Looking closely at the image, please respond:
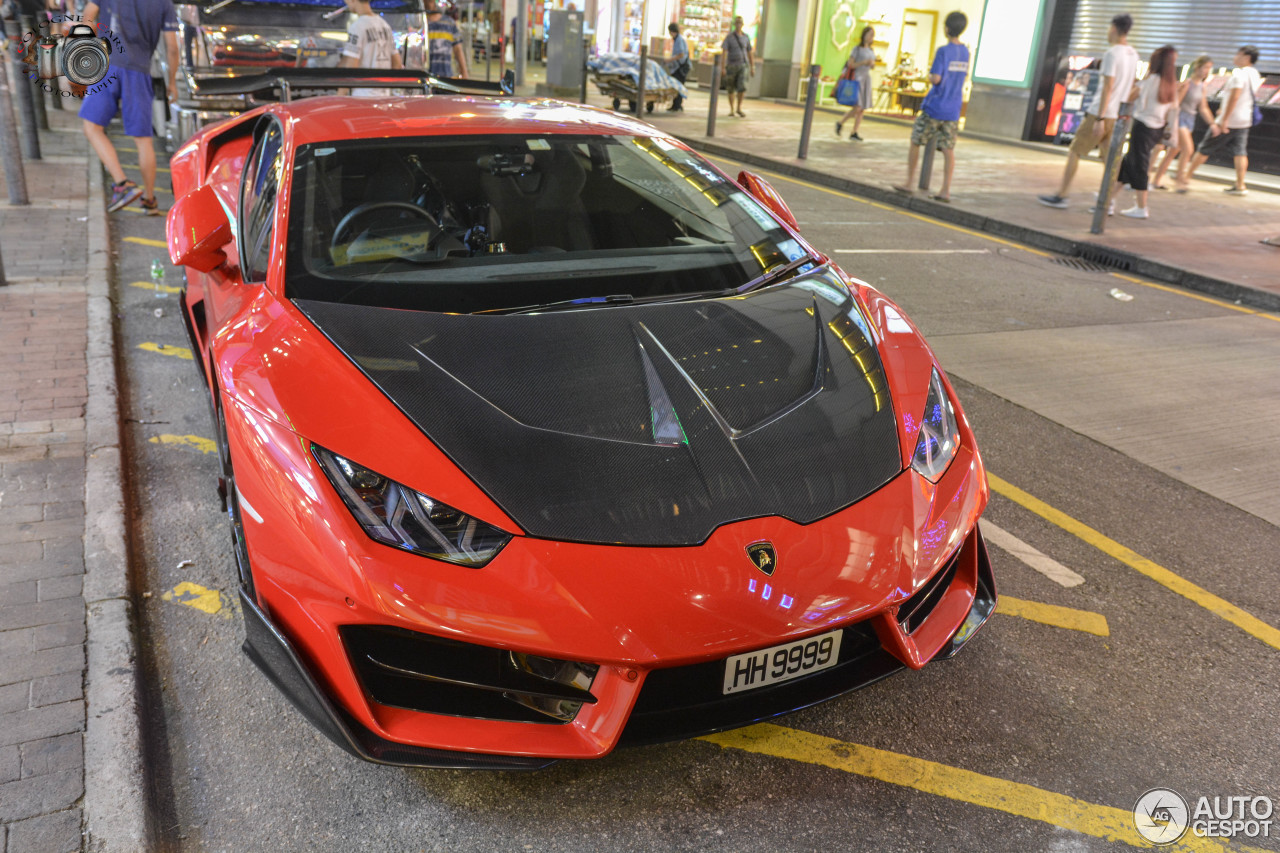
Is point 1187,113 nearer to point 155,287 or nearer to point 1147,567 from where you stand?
point 1147,567

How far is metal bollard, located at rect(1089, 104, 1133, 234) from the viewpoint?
9.07m

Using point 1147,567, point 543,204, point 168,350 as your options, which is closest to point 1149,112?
point 1147,567

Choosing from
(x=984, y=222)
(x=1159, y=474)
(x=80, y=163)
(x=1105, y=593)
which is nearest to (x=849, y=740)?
(x=1105, y=593)

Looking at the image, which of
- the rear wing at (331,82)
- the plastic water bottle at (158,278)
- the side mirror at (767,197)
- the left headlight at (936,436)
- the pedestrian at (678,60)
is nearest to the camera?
the left headlight at (936,436)

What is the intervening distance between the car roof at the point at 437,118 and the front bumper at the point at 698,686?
1.63 meters

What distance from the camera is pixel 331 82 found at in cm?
467

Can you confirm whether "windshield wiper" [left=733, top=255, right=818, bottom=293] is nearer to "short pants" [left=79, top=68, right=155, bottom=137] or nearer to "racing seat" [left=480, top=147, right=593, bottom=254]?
"racing seat" [left=480, top=147, right=593, bottom=254]

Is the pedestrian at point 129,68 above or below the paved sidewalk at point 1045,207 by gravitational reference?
above

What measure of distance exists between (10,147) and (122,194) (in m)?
0.82

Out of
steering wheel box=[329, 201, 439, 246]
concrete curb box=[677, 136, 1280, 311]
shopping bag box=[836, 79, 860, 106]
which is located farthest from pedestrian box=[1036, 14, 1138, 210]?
steering wheel box=[329, 201, 439, 246]

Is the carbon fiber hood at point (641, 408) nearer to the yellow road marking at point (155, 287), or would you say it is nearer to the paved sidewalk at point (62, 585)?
the paved sidewalk at point (62, 585)

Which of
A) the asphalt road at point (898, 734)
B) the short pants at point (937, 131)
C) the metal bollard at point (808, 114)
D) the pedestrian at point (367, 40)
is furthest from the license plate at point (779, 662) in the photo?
the metal bollard at point (808, 114)

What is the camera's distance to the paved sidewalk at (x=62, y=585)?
6.73ft

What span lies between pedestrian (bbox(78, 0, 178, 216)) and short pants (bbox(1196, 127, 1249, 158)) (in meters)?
12.5
